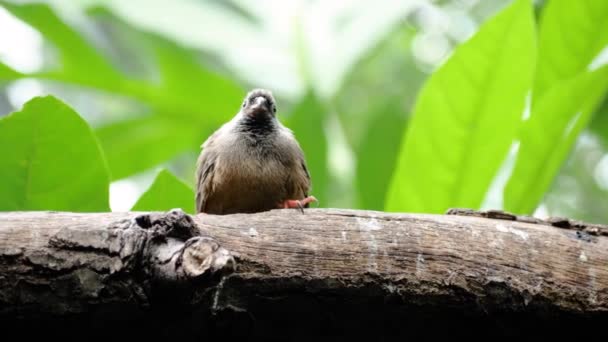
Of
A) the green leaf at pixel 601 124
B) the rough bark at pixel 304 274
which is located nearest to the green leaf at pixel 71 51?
the rough bark at pixel 304 274

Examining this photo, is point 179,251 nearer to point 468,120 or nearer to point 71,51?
point 468,120

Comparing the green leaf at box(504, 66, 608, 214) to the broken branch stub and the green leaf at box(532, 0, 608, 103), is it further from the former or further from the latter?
the broken branch stub

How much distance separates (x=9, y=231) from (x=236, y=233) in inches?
24.3

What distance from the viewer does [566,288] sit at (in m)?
2.35

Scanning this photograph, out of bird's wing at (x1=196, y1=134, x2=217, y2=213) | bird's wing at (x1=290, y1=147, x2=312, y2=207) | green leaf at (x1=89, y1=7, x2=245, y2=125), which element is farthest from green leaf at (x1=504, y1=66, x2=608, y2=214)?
green leaf at (x1=89, y1=7, x2=245, y2=125)

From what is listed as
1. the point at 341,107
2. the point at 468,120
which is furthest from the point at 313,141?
the point at 341,107

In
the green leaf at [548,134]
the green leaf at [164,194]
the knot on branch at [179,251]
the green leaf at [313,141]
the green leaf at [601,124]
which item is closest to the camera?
the knot on branch at [179,251]

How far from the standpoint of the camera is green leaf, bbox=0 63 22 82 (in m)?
3.45

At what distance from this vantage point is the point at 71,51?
168 inches

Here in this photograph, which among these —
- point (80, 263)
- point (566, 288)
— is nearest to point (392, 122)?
point (566, 288)

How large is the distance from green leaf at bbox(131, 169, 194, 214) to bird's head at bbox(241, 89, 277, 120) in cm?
80

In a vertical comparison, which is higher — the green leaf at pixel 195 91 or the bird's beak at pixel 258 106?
the green leaf at pixel 195 91

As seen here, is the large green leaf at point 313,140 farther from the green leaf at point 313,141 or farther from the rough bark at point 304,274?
the rough bark at point 304,274

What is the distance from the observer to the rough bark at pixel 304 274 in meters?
1.96
